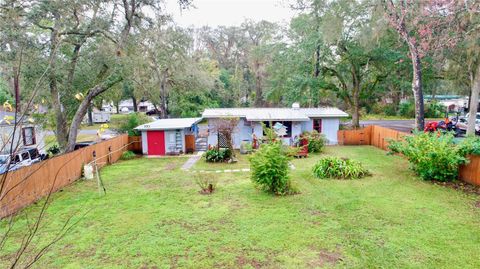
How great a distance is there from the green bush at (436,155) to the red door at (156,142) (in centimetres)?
1227

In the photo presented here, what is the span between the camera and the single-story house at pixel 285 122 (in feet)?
57.6

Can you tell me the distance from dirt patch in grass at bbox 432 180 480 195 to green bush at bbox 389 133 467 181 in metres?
0.18

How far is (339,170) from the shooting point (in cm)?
1126

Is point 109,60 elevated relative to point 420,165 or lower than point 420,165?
elevated

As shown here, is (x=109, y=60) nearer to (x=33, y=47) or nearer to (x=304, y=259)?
(x=33, y=47)

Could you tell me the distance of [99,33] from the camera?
13.9m

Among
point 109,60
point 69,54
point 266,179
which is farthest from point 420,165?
point 69,54

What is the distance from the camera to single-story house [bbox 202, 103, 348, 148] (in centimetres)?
1756

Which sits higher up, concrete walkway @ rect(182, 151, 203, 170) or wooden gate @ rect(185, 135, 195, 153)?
wooden gate @ rect(185, 135, 195, 153)

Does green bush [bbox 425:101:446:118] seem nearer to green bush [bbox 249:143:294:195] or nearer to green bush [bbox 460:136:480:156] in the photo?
green bush [bbox 460:136:480:156]

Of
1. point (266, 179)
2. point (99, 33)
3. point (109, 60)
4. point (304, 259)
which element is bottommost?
point (304, 259)

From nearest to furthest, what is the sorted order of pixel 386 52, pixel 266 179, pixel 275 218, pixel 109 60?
pixel 275 218, pixel 266 179, pixel 109 60, pixel 386 52

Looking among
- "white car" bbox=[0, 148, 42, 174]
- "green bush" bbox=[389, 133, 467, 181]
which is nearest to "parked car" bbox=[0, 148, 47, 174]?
"white car" bbox=[0, 148, 42, 174]

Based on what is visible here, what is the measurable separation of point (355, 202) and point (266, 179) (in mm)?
2595
